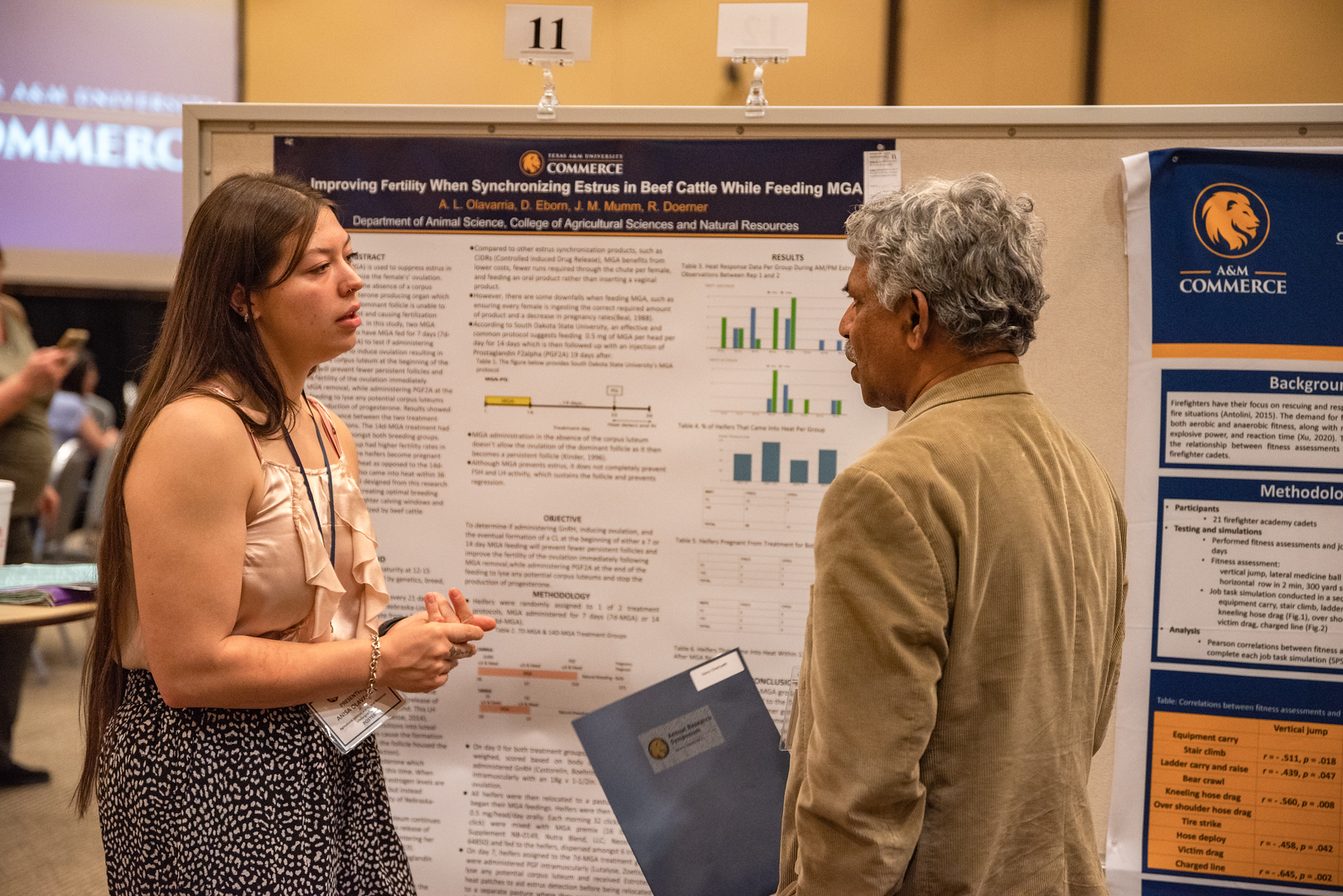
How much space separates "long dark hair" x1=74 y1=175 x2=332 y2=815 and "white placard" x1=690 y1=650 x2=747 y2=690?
0.84 meters

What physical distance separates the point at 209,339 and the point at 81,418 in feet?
14.1

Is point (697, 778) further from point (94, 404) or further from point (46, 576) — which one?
point (94, 404)

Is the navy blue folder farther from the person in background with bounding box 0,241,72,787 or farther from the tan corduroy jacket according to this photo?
the person in background with bounding box 0,241,72,787

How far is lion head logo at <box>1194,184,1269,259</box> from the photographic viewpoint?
5.73 feet

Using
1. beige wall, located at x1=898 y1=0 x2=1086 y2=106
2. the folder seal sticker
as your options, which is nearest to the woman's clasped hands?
the folder seal sticker

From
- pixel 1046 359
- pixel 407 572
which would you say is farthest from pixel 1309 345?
pixel 407 572

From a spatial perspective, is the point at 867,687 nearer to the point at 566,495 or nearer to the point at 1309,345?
the point at 566,495

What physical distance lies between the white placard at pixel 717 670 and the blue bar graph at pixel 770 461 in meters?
0.37

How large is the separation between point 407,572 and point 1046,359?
1.39 metres

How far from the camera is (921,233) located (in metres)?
1.07

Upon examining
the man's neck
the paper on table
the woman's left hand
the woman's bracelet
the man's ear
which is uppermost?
the man's ear

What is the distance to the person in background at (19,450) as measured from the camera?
9.71ft

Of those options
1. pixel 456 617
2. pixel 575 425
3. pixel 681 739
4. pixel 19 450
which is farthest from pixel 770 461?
pixel 19 450

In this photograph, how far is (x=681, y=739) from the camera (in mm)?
1660
